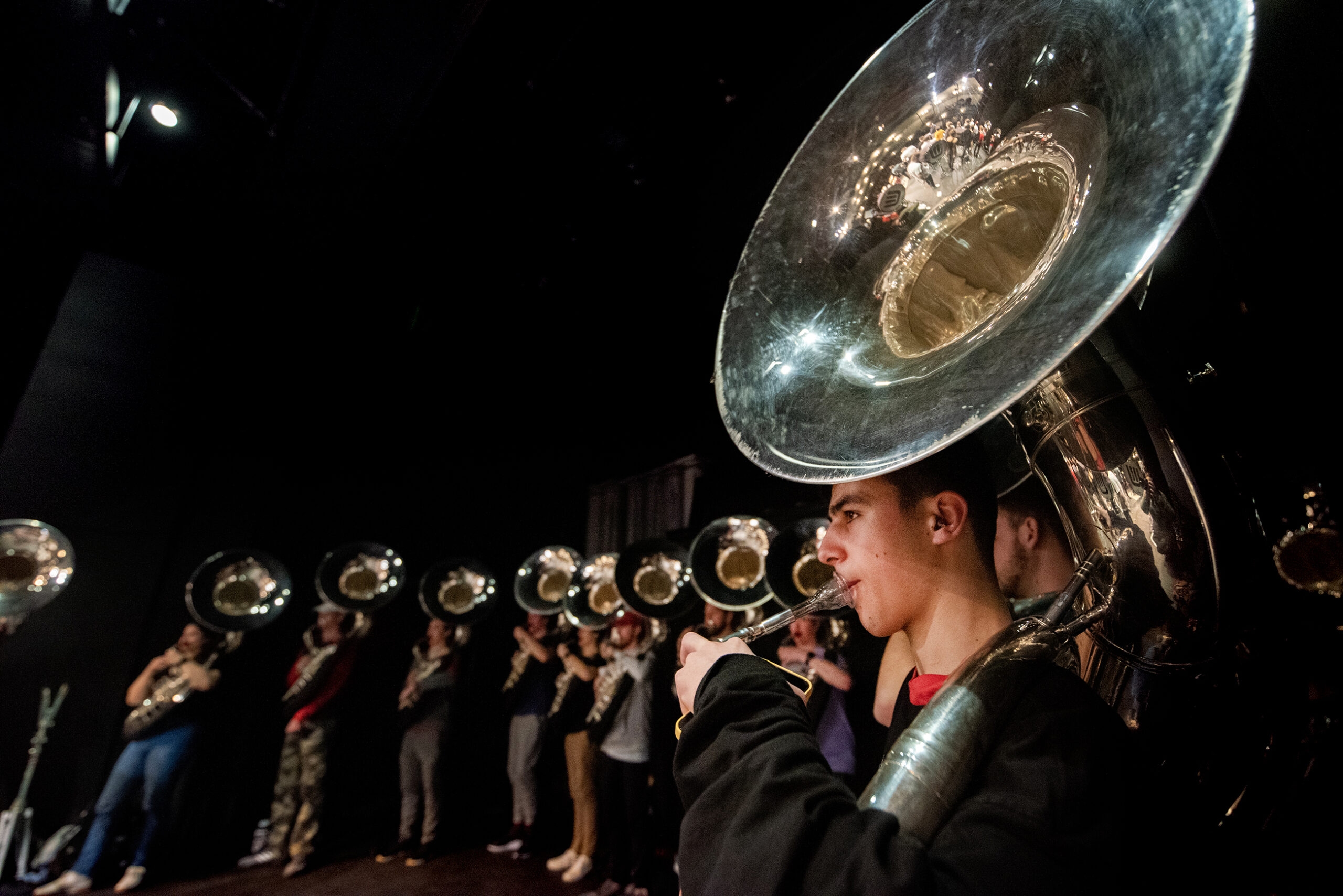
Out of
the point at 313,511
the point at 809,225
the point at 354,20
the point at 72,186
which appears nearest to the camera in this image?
the point at 809,225

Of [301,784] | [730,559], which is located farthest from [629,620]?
[301,784]

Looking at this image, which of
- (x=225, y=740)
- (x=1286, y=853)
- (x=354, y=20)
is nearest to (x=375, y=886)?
(x=225, y=740)

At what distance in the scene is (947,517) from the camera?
114 centimetres

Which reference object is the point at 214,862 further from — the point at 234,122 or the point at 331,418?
the point at 234,122

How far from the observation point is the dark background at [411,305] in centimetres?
120

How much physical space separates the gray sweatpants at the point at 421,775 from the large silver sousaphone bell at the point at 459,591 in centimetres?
97

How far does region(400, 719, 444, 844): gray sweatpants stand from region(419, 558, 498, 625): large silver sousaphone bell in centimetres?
97

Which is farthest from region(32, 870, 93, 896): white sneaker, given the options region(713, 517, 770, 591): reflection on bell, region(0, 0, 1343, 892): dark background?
region(713, 517, 770, 591): reflection on bell

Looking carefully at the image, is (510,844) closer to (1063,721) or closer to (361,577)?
(361,577)

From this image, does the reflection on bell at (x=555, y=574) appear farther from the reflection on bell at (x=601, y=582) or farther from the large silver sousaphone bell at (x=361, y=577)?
the large silver sousaphone bell at (x=361, y=577)

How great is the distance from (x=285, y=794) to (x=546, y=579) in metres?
2.49

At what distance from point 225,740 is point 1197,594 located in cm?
680

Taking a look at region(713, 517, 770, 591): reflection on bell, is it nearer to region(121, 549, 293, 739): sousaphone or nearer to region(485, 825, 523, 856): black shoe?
region(485, 825, 523, 856): black shoe

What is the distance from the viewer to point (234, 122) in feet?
12.2
